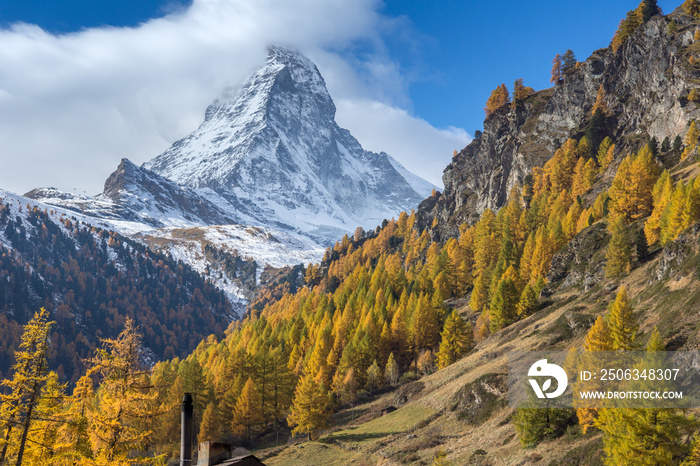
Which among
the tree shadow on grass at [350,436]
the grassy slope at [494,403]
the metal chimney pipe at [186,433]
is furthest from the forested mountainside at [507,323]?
the metal chimney pipe at [186,433]

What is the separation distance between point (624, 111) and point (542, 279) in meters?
65.3

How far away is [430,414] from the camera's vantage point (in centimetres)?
5338

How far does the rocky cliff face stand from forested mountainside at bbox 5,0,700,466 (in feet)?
1.72

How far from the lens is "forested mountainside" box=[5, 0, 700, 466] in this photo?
1069 inches

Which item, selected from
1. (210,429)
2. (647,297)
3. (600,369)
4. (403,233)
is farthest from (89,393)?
(403,233)

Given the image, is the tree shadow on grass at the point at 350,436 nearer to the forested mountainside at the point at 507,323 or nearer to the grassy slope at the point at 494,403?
the grassy slope at the point at 494,403

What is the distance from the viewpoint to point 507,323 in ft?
232

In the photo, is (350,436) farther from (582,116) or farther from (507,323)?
(582,116)

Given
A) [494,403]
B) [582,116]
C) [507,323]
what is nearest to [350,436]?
[494,403]

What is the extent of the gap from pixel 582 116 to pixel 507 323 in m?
83.2

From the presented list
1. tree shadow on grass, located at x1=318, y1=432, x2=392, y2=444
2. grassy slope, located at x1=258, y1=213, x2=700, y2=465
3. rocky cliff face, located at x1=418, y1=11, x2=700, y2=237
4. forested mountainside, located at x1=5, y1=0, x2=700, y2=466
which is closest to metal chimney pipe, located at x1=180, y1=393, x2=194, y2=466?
forested mountainside, located at x1=5, y1=0, x2=700, y2=466

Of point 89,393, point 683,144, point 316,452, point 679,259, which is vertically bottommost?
point 316,452

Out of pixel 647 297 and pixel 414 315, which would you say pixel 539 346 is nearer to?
pixel 647 297

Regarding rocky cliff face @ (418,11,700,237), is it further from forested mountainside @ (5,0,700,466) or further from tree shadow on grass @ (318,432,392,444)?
tree shadow on grass @ (318,432,392,444)
